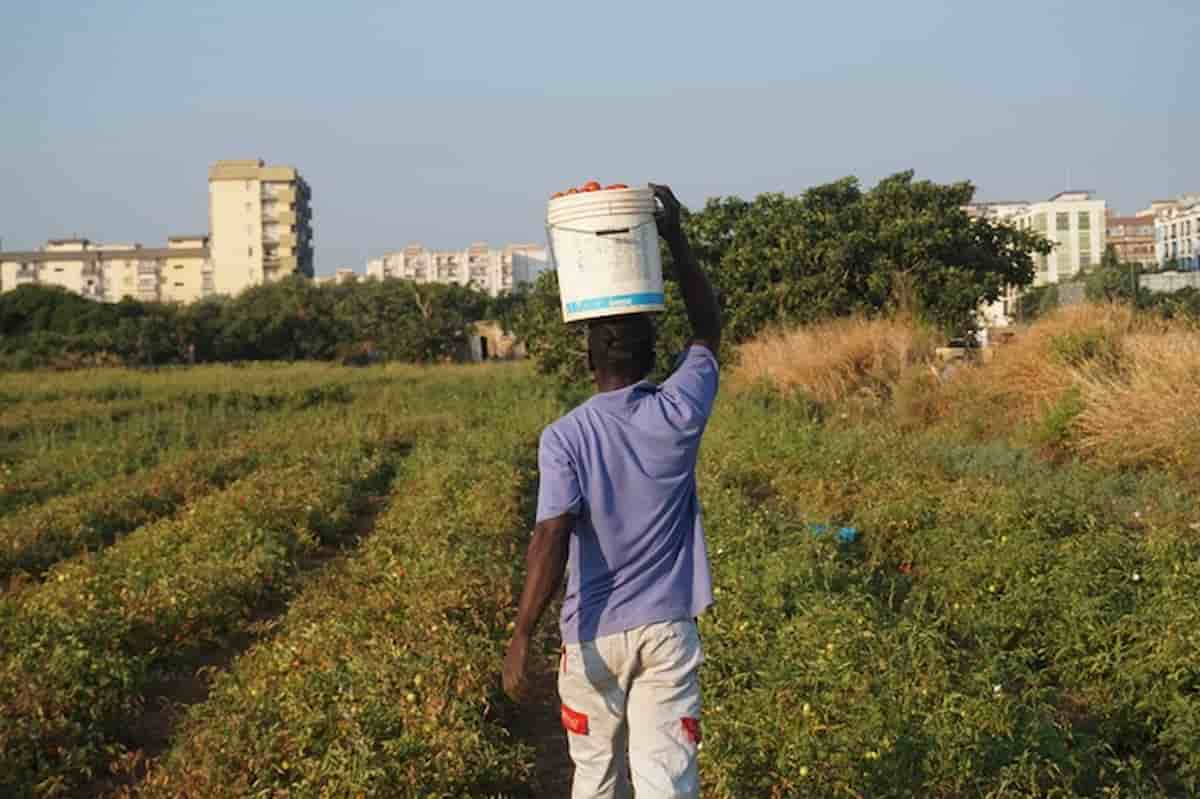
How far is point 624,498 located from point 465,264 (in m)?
141

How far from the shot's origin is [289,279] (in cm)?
6356

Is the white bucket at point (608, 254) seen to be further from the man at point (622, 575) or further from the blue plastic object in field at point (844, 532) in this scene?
the blue plastic object in field at point (844, 532)

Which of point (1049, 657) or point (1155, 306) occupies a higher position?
point (1155, 306)

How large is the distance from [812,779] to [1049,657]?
7.70 ft

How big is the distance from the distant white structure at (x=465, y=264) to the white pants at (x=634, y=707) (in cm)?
13550

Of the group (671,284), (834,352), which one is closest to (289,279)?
(671,284)

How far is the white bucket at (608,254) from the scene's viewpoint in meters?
3.09

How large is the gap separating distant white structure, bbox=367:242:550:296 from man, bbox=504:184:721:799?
444 feet

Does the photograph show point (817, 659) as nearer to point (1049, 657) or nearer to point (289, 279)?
point (1049, 657)

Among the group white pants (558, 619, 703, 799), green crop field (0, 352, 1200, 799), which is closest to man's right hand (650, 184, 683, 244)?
white pants (558, 619, 703, 799)

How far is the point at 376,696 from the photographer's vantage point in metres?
4.83

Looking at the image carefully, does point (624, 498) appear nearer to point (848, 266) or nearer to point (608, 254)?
point (608, 254)

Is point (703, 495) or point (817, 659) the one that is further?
point (703, 495)

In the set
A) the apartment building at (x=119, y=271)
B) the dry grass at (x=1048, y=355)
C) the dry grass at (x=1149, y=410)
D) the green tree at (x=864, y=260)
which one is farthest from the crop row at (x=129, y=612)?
the apartment building at (x=119, y=271)
